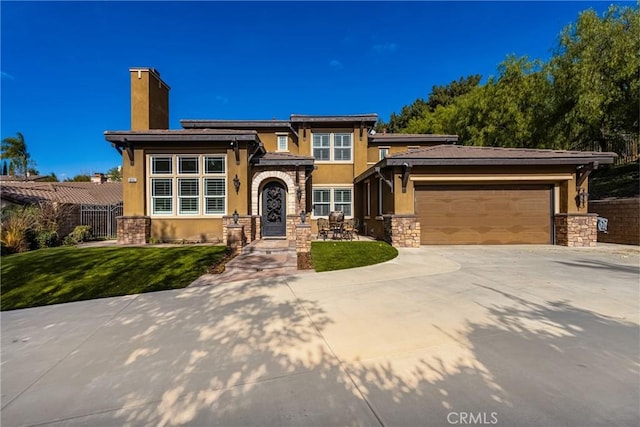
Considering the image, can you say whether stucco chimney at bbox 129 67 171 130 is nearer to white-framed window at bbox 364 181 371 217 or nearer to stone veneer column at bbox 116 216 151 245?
stone veneer column at bbox 116 216 151 245

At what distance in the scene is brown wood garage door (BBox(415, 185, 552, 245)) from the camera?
12492 millimetres

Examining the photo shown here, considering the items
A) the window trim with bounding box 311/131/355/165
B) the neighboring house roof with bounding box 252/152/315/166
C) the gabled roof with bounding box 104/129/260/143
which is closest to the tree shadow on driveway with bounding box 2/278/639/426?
the gabled roof with bounding box 104/129/260/143

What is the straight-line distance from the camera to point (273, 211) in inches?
523

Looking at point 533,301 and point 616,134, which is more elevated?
point 616,134

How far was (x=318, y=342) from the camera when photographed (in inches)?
142

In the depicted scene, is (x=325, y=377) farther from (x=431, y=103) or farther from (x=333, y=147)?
(x=431, y=103)

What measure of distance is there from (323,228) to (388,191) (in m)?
3.49

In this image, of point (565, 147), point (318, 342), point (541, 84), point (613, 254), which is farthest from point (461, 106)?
point (318, 342)

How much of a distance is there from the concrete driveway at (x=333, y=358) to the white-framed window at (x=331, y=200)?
10714mm

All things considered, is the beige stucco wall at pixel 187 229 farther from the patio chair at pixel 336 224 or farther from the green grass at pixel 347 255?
the patio chair at pixel 336 224

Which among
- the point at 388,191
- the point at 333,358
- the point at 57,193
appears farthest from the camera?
the point at 57,193

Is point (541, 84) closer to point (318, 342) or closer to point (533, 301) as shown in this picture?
point (533, 301)

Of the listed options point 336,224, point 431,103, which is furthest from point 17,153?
point 431,103

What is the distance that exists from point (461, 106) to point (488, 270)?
869 inches
